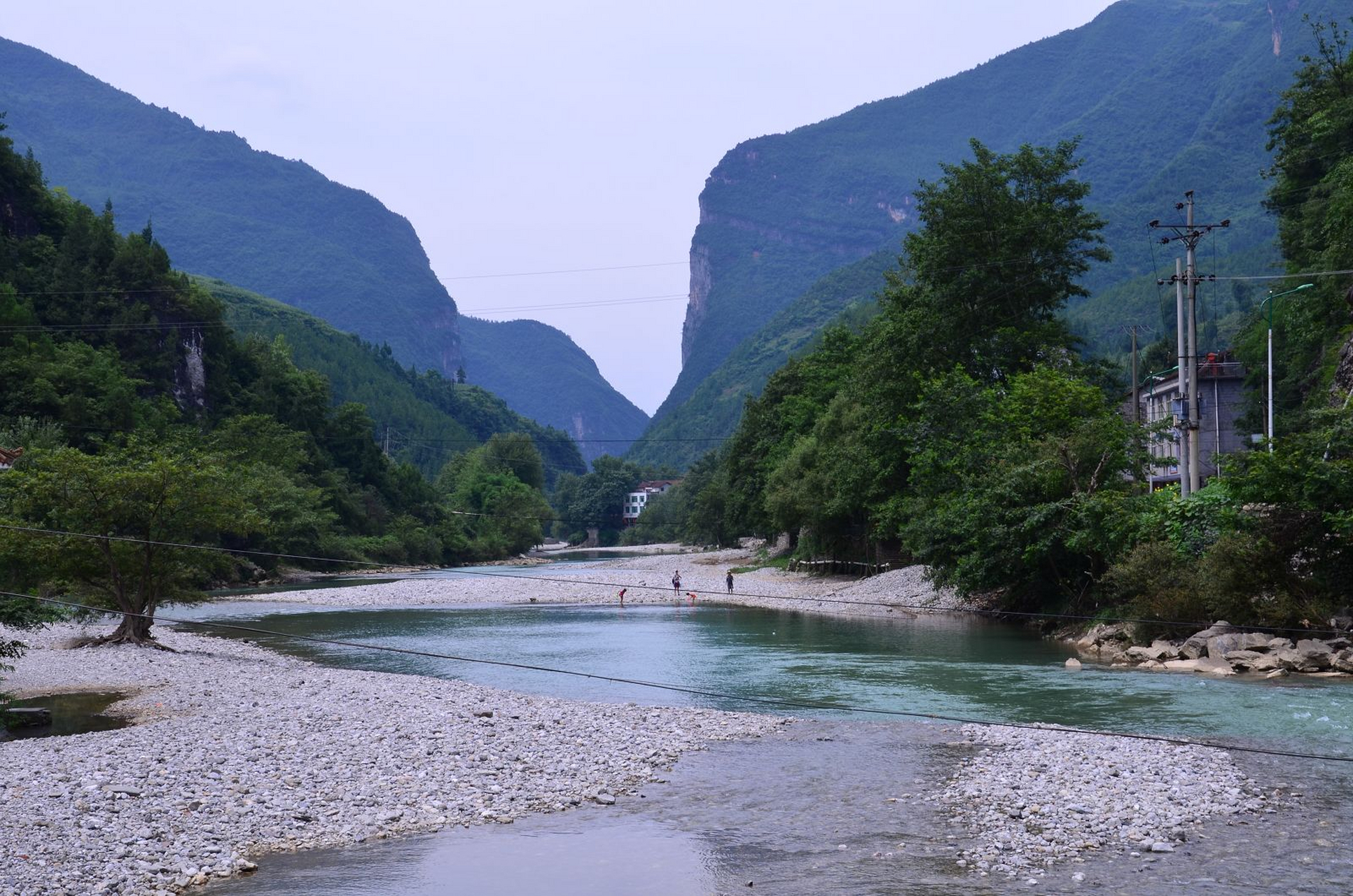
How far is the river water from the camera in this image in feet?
46.4

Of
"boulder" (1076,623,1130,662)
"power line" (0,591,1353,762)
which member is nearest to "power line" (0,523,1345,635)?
"boulder" (1076,623,1130,662)

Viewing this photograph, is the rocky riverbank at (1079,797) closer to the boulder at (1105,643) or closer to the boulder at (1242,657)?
the boulder at (1242,657)

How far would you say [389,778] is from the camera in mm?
18766

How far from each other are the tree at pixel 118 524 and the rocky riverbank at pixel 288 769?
6275 millimetres

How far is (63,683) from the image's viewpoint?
3002 cm

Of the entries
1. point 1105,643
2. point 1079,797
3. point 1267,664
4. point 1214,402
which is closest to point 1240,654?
point 1267,664

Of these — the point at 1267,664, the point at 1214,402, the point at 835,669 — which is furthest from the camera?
the point at 1214,402

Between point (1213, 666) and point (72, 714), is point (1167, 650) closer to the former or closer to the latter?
point (1213, 666)

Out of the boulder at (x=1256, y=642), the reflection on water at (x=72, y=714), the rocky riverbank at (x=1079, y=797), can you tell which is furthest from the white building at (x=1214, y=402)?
the reflection on water at (x=72, y=714)

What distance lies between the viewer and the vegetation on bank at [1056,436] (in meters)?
30.5

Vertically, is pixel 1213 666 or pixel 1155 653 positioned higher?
pixel 1155 653

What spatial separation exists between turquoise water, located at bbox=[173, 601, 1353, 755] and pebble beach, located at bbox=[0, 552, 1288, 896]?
242cm

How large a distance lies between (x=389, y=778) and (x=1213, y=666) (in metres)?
21.1

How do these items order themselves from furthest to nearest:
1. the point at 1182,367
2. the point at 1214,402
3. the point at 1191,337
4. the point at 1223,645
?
the point at 1214,402, the point at 1182,367, the point at 1191,337, the point at 1223,645
